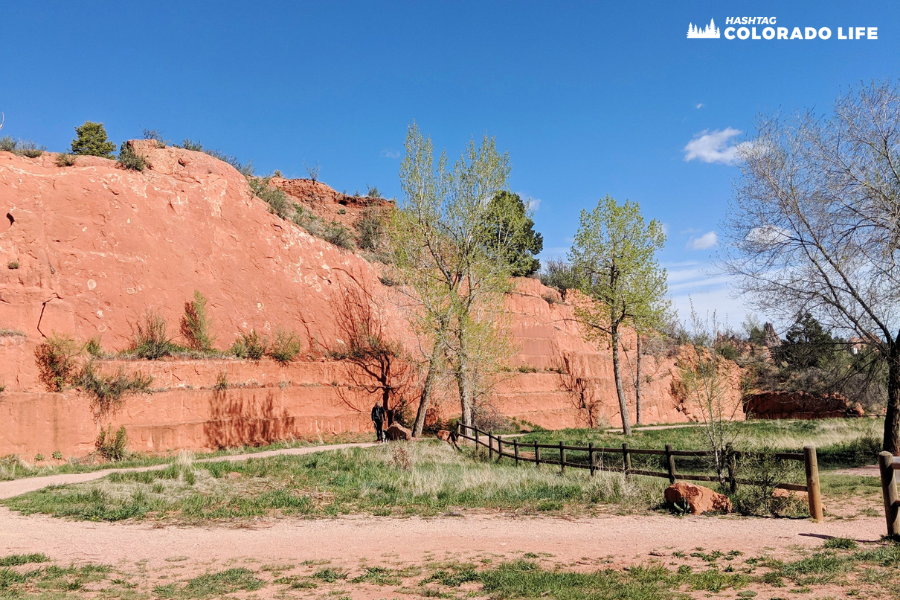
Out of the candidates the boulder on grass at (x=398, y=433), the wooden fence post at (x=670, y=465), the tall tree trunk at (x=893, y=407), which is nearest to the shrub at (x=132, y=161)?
the boulder on grass at (x=398, y=433)

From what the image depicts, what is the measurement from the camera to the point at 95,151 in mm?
32812

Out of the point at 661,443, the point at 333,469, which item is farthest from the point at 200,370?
the point at 661,443

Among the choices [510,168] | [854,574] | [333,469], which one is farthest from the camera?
[510,168]

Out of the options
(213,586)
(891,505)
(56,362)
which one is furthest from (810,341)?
(56,362)

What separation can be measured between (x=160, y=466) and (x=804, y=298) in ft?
64.0

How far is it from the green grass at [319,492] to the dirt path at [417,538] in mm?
870

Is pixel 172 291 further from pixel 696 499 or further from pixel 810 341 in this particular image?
pixel 810 341

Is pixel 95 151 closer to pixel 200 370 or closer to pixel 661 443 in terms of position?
pixel 200 370

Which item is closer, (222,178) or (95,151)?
(222,178)

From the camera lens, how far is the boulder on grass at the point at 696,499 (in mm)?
10812

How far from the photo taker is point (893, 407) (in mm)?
15773

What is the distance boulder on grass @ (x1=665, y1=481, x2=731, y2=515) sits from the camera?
35.5ft

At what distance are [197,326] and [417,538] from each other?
17.1 metres

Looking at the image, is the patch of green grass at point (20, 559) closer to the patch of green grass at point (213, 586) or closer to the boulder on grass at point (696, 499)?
the patch of green grass at point (213, 586)
